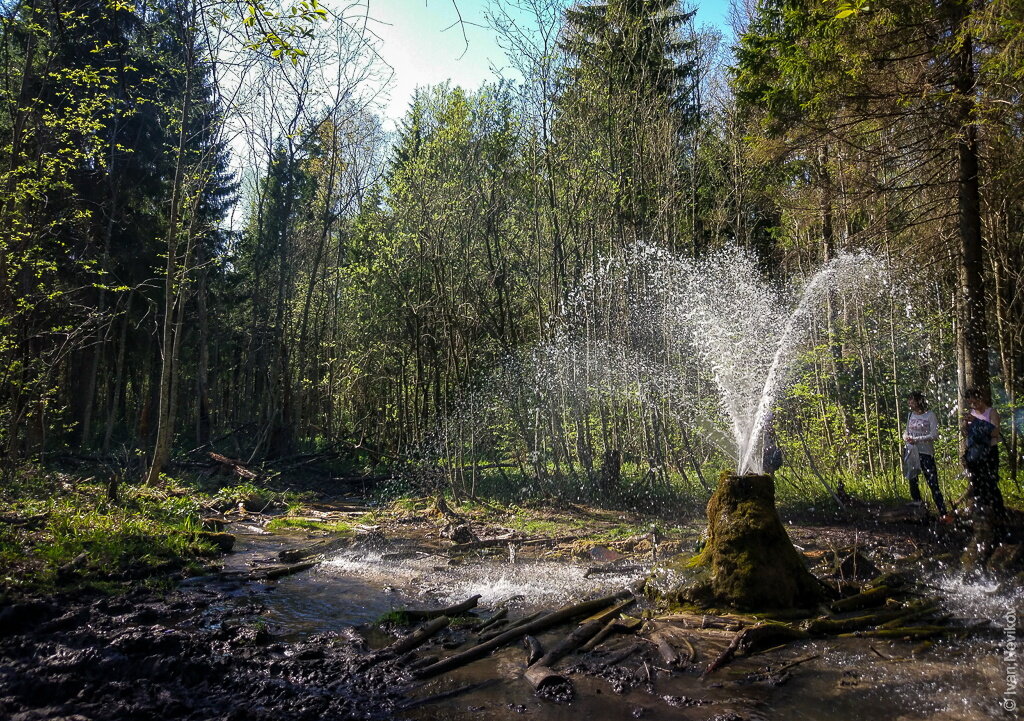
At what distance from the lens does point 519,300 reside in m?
16.7

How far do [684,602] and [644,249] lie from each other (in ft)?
27.7

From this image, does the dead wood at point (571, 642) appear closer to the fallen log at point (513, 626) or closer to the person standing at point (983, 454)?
the fallen log at point (513, 626)

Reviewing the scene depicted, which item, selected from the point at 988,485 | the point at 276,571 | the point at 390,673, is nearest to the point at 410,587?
the point at 276,571

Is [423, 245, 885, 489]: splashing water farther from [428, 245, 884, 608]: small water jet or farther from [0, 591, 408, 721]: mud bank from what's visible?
[0, 591, 408, 721]: mud bank

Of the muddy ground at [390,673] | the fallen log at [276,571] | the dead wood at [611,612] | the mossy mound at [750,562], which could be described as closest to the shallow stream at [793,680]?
the muddy ground at [390,673]

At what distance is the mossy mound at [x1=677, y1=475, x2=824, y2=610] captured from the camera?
5.30 meters

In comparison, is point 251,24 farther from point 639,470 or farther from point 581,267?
point 639,470

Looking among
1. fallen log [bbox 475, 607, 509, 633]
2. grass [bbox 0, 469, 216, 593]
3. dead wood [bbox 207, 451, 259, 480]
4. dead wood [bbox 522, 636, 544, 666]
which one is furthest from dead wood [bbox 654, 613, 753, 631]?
dead wood [bbox 207, 451, 259, 480]

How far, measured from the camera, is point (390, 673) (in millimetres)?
4523

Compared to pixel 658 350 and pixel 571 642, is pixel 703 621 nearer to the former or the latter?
pixel 571 642

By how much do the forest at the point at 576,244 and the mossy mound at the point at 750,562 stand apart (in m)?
3.90

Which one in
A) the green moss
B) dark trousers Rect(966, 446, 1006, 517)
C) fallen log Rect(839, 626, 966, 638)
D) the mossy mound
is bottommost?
the green moss

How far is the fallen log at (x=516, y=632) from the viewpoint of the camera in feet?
14.9

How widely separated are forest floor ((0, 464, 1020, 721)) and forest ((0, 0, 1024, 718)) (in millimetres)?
525
